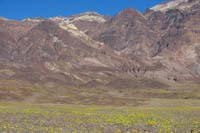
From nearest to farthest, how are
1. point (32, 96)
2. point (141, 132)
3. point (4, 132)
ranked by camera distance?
point (4, 132), point (141, 132), point (32, 96)

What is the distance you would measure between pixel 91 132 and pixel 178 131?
6378mm

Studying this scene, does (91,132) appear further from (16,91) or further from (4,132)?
(16,91)

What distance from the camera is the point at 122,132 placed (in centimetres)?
2659

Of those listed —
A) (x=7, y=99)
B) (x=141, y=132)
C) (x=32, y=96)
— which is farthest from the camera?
(x=32, y=96)

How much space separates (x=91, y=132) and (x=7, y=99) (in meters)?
110

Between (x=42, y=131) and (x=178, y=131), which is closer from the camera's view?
(x=42, y=131)

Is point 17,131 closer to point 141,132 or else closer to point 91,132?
point 91,132

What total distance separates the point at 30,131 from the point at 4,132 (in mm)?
1949

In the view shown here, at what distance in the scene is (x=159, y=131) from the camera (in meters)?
27.3

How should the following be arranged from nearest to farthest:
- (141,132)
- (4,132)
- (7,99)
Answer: (4,132)
(141,132)
(7,99)

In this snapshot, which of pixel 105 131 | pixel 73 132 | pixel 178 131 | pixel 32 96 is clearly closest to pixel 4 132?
pixel 73 132

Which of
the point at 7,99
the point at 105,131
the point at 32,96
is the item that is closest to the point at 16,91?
the point at 32,96

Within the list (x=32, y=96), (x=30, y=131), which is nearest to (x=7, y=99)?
(x=32, y=96)

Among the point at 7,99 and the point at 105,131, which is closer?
the point at 105,131
